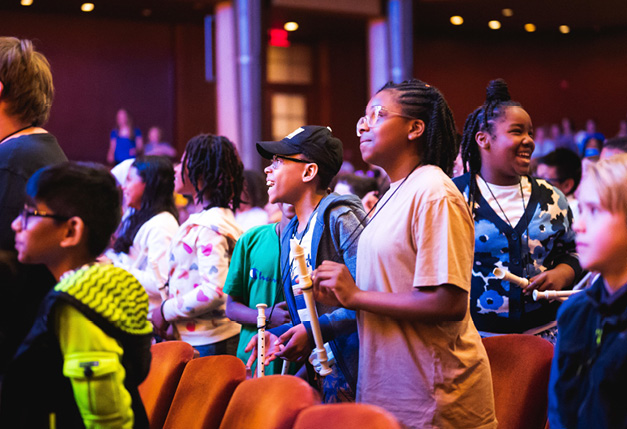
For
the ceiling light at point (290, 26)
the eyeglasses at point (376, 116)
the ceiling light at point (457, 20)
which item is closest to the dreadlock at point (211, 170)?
the eyeglasses at point (376, 116)

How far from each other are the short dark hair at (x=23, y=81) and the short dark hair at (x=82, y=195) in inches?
19.8

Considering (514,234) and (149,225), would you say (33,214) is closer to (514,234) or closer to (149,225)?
(514,234)

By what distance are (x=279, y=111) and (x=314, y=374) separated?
45.6 feet

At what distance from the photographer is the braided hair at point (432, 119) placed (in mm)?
2172

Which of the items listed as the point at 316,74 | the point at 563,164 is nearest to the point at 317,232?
the point at 563,164

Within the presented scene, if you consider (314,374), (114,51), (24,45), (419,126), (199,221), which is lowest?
(314,374)

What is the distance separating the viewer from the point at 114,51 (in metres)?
14.3

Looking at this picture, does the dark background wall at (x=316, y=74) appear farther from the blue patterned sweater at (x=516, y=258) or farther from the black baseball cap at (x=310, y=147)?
the blue patterned sweater at (x=516, y=258)

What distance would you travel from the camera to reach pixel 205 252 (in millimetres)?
3330

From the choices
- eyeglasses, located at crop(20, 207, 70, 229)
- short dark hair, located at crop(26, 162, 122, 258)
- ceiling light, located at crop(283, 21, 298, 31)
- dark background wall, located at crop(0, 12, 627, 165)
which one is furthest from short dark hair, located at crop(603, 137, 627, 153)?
dark background wall, located at crop(0, 12, 627, 165)

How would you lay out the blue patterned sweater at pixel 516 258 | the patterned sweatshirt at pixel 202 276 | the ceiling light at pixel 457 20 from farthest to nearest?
the ceiling light at pixel 457 20
the patterned sweatshirt at pixel 202 276
the blue patterned sweater at pixel 516 258

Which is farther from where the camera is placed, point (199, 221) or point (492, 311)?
point (199, 221)

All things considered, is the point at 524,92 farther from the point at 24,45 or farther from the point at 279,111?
the point at 24,45

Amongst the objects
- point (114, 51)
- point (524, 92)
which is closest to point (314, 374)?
point (114, 51)
